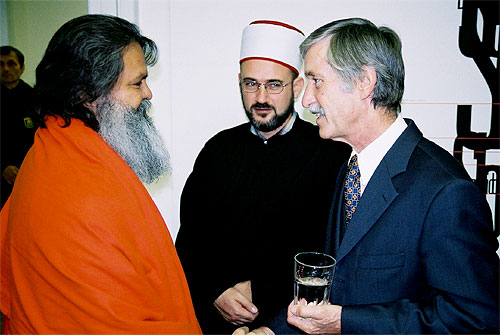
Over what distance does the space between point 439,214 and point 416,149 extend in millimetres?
247

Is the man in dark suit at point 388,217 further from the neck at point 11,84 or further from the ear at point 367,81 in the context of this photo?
the neck at point 11,84

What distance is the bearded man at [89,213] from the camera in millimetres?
1129

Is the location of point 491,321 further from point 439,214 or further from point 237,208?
point 237,208

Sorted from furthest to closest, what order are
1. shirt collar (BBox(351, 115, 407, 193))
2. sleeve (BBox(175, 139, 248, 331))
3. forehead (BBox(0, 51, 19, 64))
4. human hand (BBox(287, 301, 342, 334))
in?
forehead (BBox(0, 51, 19, 64)) → sleeve (BBox(175, 139, 248, 331)) → shirt collar (BBox(351, 115, 407, 193)) → human hand (BBox(287, 301, 342, 334))

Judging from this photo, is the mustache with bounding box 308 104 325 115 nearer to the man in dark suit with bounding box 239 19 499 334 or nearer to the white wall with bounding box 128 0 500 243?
the man in dark suit with bounding box 239 19 499 334

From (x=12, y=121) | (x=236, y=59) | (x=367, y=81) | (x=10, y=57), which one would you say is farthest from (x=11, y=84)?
(x=367, y=81)

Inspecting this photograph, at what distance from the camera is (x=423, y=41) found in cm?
231

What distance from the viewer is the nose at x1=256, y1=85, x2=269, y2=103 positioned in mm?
1982

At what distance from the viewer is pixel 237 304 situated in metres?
1.83

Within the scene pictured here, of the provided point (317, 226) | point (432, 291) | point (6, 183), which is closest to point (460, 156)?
point (317, 226)

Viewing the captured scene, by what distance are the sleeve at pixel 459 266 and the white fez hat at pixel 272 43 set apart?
126 cm

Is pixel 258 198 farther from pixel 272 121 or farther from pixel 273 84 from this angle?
pixel 273 84

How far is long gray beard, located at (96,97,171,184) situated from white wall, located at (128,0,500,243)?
0.76m

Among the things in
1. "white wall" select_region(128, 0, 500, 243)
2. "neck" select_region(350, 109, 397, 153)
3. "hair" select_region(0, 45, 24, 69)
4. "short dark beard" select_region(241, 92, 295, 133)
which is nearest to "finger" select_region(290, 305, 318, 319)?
"neck" select_region(350, 109, 397, 153)
